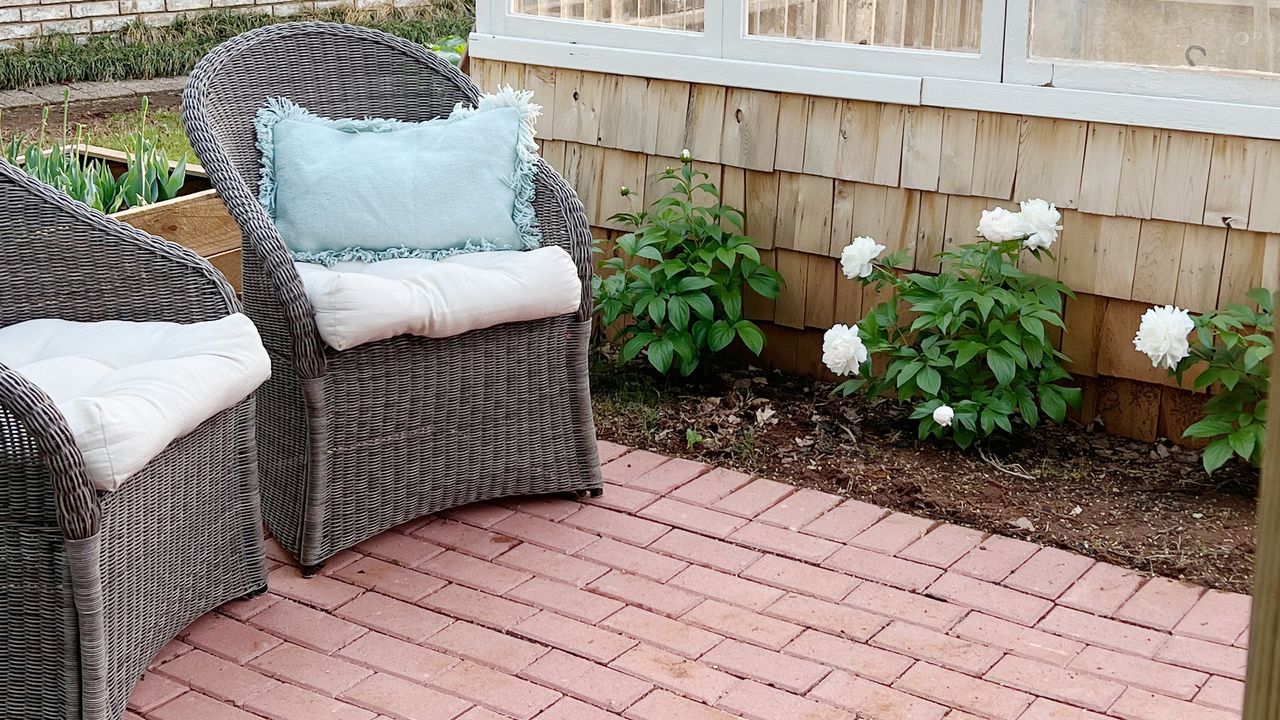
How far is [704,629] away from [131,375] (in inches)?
43.7

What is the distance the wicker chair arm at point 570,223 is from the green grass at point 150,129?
2.83 m

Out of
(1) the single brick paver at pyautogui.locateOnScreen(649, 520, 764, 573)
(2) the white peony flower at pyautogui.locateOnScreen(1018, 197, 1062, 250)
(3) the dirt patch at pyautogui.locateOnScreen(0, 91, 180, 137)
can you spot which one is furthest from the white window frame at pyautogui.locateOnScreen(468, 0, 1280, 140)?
(3) the dirt patch at pyautogui.locateOnScreen(0, 91, 180, 137)

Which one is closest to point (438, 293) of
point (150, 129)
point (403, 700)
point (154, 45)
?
point (403, 700)

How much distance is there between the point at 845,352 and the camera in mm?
3148

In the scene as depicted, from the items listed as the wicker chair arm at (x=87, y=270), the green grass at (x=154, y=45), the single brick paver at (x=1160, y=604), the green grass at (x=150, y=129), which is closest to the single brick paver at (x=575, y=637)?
the wicker chair arm at (x=87, y=270)

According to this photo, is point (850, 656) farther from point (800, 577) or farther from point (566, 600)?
point (566, 600)

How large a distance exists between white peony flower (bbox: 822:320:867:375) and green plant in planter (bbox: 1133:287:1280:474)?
24.8 inches

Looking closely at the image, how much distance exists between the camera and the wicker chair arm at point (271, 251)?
246 centimetres

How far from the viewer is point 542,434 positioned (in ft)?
9.50

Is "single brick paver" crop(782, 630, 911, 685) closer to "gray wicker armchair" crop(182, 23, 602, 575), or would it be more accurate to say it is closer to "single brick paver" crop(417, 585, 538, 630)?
"single brick paver" crop(417, 585, 538, 630)

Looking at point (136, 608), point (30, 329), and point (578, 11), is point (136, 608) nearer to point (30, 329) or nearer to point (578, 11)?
point (30, 329)

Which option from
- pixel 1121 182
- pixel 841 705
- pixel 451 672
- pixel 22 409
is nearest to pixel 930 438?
pixel 1121 182

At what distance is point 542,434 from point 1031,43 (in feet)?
4.84

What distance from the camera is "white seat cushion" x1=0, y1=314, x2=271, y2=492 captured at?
189 cm
